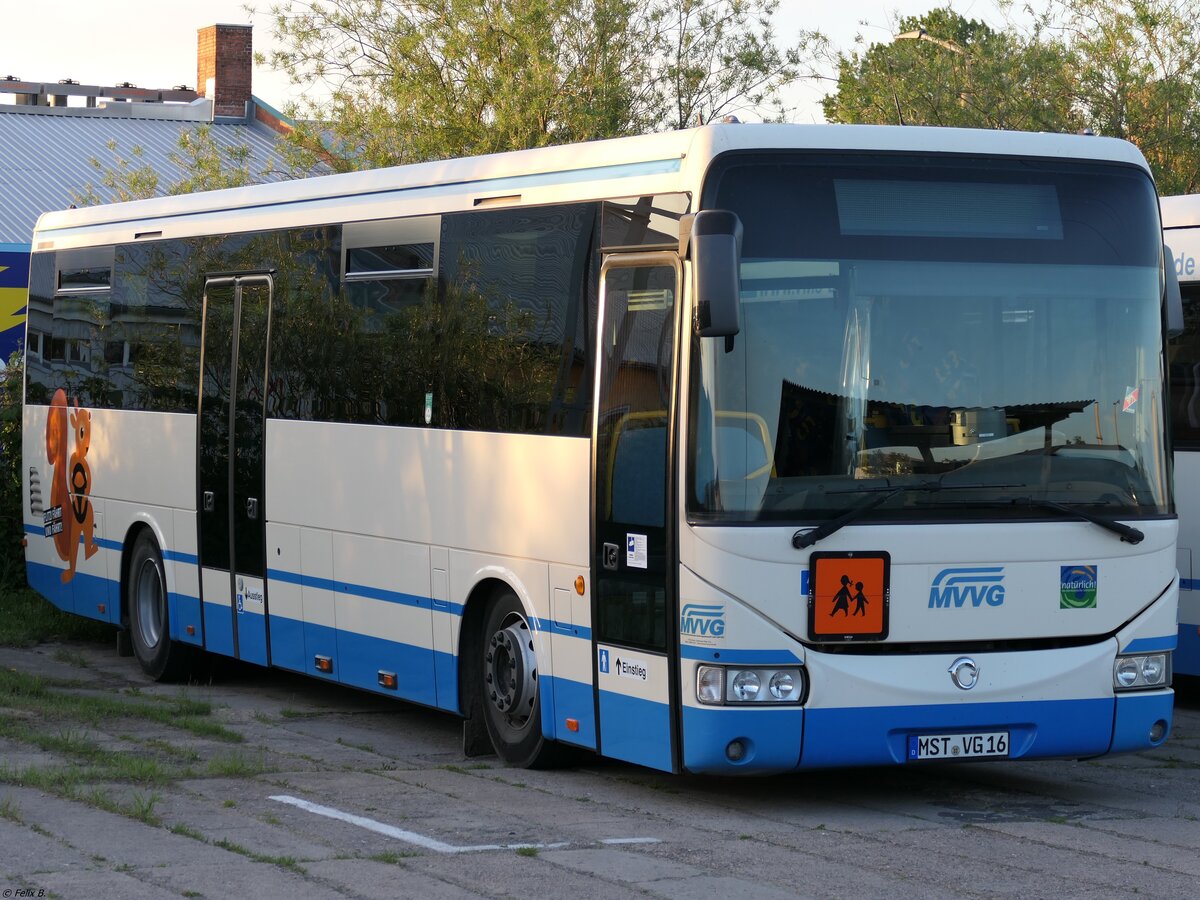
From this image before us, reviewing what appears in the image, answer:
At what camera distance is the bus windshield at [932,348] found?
8609 millimetres

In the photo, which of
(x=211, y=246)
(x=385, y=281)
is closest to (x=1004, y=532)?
(x=385, y=281)

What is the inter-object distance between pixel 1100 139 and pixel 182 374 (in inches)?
293

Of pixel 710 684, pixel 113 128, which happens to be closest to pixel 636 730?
pixel 710 684

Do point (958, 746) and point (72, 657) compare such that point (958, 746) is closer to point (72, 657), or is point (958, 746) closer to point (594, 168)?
point (594, 168)

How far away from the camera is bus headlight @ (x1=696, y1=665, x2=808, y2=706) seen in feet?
28.2

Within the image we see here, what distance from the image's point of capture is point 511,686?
409 inches

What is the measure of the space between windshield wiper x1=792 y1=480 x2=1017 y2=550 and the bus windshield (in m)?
0.01

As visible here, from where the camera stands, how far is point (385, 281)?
1177 centimetres

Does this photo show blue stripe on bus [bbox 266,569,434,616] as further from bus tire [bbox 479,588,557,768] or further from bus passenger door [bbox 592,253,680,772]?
bus passenger door [bbox 592,253,680,772]

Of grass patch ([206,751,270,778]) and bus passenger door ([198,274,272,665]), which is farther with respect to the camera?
bus passenger door ([198,274,272,665])

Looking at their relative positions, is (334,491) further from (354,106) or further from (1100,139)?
(354,106)

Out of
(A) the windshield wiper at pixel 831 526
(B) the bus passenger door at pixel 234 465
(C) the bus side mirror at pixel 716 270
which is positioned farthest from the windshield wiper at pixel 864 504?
(B) the bus passenger door at pixel 234 465

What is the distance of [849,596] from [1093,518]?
4.15 feet

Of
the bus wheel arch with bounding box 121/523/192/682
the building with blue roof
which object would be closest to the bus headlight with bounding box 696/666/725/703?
the bus wheel arch with bounding box 121/523/192/682
